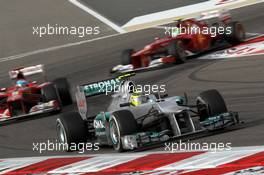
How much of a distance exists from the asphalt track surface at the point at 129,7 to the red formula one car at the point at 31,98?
1189cm

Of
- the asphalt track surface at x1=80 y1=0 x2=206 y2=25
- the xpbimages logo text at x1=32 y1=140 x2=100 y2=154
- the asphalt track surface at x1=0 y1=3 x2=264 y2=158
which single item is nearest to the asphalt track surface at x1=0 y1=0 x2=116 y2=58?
the asphalt track surface at x1=80 y1=0 x2=206 y2=25

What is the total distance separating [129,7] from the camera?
33.7 m

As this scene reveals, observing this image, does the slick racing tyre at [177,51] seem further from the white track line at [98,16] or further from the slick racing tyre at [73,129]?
the slick racing tyre at [73,129]

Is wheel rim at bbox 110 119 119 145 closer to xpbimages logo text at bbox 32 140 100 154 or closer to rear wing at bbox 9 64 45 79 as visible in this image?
xpbimages logo text at bbox 32 140 100 154

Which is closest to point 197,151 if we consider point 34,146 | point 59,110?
point 34,146

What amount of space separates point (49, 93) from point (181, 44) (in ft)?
16.7

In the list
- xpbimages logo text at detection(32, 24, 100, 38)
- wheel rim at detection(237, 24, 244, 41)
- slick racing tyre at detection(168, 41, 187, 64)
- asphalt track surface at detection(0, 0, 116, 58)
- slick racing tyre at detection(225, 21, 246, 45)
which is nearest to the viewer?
slick racing tyre at detection(168, 41, 187, 64)

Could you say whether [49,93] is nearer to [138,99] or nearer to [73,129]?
[73,129]

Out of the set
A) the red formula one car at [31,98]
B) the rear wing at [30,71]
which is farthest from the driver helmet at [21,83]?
the rear wing at [30,71]

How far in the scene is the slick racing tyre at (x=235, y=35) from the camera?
943 inches

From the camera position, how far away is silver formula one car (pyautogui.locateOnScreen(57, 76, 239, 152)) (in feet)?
42.5

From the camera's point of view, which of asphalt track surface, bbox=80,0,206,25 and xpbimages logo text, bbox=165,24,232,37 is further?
asphalt track surface, bbox=80,0,206,25

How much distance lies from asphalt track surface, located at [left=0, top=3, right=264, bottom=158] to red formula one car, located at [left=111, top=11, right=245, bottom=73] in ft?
1.16

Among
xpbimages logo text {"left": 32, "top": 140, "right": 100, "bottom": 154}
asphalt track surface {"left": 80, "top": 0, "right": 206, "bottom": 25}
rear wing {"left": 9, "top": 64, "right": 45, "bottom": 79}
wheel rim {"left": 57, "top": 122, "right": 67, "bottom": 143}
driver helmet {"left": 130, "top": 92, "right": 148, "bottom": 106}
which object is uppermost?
asphalt track surface {"left": 80, "top": 0, "right": 206, "bottom": 25}
